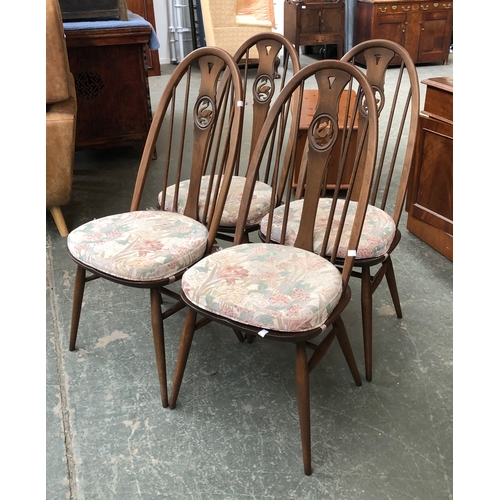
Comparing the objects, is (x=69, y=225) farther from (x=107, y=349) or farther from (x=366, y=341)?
(x=366, y=341)

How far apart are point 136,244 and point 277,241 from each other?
45 cm

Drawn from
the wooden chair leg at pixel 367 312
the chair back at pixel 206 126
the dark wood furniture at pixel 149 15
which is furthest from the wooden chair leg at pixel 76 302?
the dark wood furniture at pixel 149 15

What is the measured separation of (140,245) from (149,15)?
5380 mm

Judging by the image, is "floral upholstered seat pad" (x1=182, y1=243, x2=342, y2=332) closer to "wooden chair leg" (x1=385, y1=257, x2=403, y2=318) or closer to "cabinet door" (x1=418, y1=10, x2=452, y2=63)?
"wooden chair leg" (x1=385, y1=257, x2=403, y2=318)

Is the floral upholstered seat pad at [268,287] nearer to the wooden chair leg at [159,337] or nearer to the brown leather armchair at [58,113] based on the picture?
the wooden chair leg at [159,337]

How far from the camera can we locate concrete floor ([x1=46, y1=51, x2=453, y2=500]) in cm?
145

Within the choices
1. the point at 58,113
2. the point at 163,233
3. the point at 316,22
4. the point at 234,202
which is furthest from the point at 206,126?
the point at 316,22

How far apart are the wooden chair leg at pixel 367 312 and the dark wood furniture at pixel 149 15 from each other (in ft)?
16.7

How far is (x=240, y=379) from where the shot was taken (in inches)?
71.8

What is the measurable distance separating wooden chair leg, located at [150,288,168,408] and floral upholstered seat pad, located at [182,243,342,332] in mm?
197

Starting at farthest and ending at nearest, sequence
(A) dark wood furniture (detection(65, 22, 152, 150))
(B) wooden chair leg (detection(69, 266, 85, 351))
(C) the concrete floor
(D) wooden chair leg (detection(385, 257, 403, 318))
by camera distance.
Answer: (A) dark wood furniture (detection(65, 22, 152, 150))
(D) wooden chair leg (detection(385, 257, 403, 318))
(B) wooden chair leg (detection(69, 266, 85, 351))
(C) the concrete floor

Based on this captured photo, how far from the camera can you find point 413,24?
638 cm

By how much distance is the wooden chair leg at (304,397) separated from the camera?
1.41 metres

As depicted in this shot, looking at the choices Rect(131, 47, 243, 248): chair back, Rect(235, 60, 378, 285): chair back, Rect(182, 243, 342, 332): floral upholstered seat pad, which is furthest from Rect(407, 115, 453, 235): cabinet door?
Rect(182, 243, 342, 332): floral upholstered seat pad
